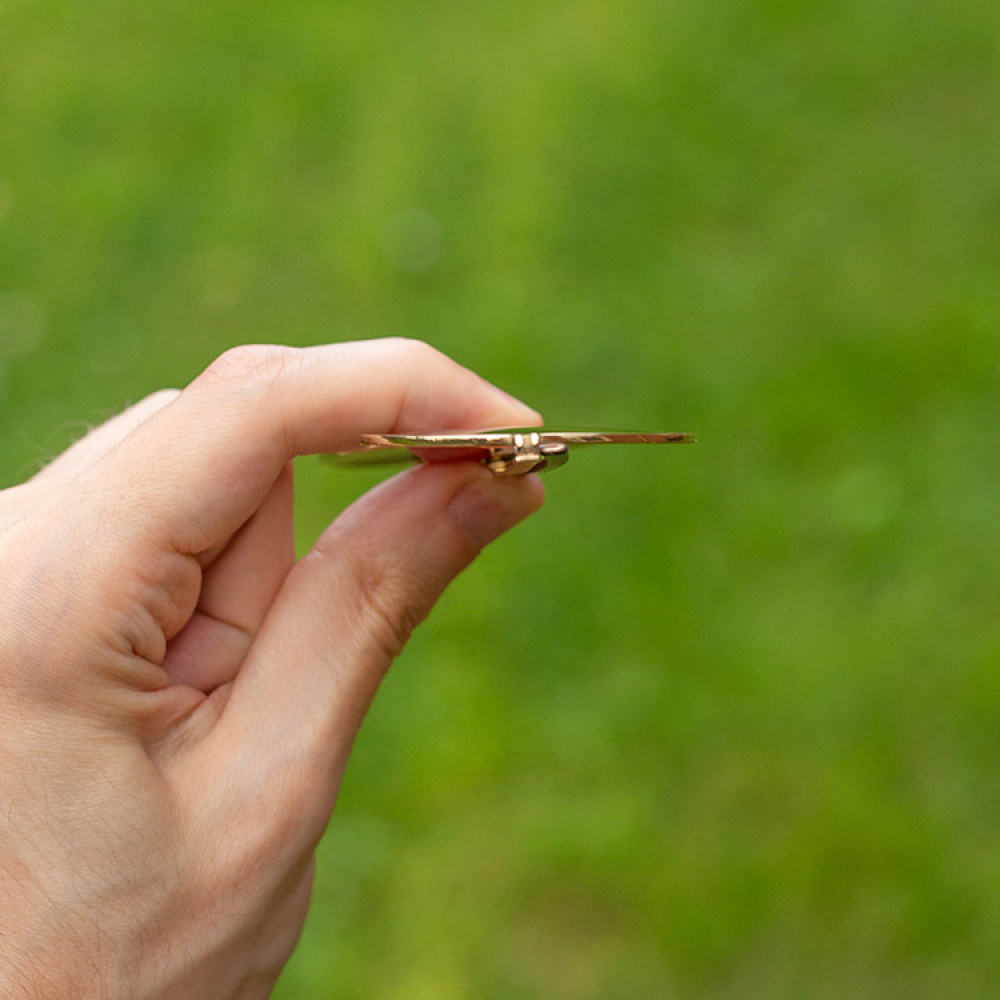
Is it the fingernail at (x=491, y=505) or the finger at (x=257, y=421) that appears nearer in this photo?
the finger at (x=257, y=421)

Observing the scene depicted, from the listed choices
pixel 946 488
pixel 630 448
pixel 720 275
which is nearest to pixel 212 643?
pixel 630 448

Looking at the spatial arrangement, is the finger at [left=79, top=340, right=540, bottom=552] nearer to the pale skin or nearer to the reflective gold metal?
the pale skin

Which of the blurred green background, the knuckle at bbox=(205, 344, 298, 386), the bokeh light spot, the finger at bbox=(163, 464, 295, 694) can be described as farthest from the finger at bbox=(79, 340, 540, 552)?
the bokeh light spot

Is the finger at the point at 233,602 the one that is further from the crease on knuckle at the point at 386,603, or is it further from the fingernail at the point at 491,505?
the fingernail at the point at 491,505

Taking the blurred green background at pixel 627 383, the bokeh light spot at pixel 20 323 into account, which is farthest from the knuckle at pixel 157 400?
the bokeh light spot at pixel 20 323

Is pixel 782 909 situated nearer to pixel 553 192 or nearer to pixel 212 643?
pixel 212 643

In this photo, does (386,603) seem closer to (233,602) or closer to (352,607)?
(352,607)

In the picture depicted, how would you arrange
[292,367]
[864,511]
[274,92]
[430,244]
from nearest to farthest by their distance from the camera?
1. [292,367]
2. [864,511]
3. [430,244]
4. [274,92]
